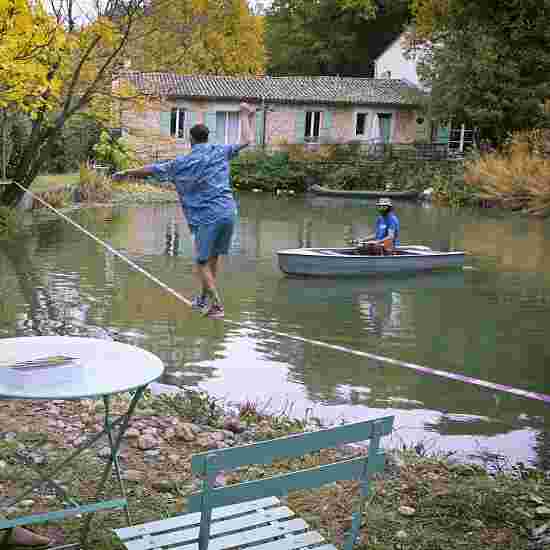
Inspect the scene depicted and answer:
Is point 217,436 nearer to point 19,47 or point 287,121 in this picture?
point 19,47

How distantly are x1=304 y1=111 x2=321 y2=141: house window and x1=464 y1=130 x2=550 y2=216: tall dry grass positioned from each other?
11.6 meters

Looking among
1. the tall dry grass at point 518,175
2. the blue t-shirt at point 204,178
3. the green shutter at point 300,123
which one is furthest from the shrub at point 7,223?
the green shutter at point 300,123

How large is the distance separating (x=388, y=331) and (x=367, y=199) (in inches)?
992

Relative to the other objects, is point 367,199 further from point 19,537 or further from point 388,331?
point 19,537

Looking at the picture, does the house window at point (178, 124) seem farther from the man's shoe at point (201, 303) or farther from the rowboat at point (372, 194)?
the man's shoe at point (201, 303)

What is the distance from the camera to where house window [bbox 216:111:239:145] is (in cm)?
4600

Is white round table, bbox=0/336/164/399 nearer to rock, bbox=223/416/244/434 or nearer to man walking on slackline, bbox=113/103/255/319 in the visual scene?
rock, bbox=223/416/244/434

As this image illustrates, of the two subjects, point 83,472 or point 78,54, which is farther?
point 78,54

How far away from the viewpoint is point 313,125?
154 feet

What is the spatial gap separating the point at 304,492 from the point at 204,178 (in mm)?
4111

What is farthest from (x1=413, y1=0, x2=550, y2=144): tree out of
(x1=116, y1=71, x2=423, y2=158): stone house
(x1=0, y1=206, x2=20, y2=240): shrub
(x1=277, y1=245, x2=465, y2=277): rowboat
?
(x1=0, y1=206, x2=20, y2=240): shrub

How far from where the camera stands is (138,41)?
66.5ft

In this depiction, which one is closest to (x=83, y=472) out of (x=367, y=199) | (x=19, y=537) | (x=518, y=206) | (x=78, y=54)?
(x=19, y=537)

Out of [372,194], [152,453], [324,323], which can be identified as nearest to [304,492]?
[152,453]
